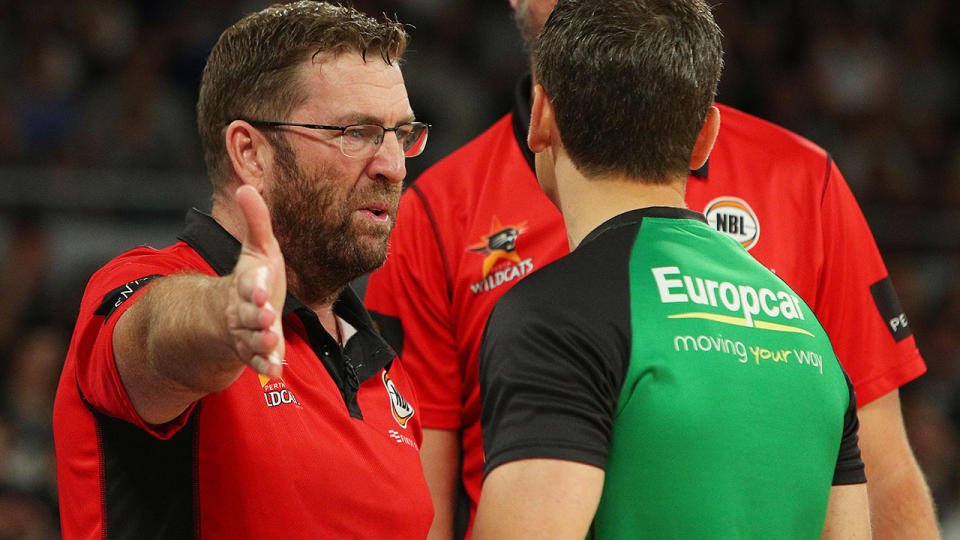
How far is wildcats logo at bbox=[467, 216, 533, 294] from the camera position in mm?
2588

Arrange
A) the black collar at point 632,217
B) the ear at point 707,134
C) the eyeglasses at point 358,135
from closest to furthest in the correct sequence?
the black collar at point 632,217 < the ear at point 707,134 < the eyeglasses at point 358,135

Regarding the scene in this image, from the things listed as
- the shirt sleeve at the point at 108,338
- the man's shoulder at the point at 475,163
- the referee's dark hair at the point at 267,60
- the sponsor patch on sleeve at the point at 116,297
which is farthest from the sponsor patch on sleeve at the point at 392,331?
the sponsor patch on sleeve at the point at 116,297

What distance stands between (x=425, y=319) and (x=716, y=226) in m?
0.73

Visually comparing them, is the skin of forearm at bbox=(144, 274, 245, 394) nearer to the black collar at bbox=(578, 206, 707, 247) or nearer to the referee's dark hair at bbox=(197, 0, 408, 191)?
the black collar at bbox=(578, 206, 707, 247)

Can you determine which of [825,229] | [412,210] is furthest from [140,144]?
[825,229]

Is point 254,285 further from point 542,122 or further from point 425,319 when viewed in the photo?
point 425,319

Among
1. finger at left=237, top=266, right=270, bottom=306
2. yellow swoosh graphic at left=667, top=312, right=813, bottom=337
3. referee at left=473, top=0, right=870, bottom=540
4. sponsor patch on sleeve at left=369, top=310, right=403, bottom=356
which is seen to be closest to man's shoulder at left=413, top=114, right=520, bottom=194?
sponsor patch on sleeve at left=369, top=310, right=403, bottom=356

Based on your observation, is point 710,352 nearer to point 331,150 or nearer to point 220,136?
point 331,150

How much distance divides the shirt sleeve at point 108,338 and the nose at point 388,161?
0.50 meters

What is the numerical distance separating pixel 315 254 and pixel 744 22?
6724mm

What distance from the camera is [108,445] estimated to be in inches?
75.8

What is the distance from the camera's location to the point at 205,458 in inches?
75.8

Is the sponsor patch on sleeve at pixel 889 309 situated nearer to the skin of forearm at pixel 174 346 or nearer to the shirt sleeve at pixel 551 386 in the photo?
the shirt sleeve at pixel 551 386

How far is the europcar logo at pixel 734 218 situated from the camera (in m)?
2.56
